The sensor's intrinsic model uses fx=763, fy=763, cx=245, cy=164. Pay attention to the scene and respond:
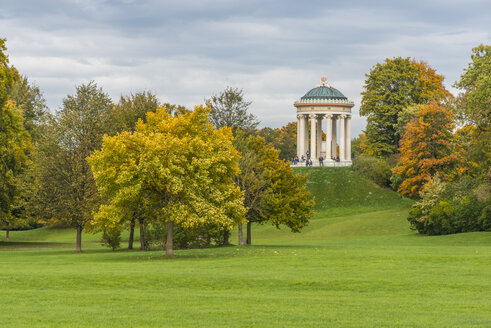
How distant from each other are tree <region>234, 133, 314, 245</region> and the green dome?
45868mm

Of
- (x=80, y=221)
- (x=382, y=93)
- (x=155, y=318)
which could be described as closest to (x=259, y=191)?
(x=80, y=221)

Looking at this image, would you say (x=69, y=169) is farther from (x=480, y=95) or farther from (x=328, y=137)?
(x=328, y=137)

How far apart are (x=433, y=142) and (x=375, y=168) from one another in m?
15.5

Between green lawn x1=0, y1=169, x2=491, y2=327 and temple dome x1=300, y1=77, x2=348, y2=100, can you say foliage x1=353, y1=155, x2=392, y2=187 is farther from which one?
green lawn x1=0, y1=169, x2=491, y2=327

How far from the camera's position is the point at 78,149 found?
51.8 metres

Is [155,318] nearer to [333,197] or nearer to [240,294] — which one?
[240,294]

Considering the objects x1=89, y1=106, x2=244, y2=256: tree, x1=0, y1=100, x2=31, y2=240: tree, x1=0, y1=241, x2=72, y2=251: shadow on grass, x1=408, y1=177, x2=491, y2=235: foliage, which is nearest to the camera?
x1=89, y1=106, x2=244, y2=256: tree

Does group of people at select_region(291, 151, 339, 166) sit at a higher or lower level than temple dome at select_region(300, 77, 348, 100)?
lower

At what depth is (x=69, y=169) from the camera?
5078 centimetres

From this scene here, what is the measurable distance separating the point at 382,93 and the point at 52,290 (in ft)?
241

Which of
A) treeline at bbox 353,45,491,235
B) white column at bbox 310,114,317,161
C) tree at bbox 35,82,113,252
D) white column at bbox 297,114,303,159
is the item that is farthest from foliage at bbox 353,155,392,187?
tree at bbox 35,82,113,252

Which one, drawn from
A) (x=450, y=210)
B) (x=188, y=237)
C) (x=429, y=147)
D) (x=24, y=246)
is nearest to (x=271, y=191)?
(x=188, y=237)

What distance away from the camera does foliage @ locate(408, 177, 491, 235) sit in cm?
5925

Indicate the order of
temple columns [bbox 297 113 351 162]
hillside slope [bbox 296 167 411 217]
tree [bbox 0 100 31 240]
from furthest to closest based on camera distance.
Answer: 1. temple columns [bbox 297 113 351 162]
2. hillside slope [bbox 296 167 411 217]
3. tree [bbox 0 100 31 240]
